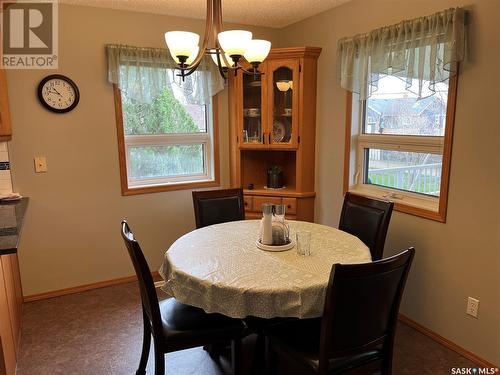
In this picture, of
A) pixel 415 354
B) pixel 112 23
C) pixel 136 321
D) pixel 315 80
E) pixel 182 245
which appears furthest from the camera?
pixel 315 80

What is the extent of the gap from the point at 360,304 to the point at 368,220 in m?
1.10

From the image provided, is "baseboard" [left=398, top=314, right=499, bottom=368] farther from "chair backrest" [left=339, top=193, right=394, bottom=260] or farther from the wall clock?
the wall clock

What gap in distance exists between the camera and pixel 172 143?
11.4 feet

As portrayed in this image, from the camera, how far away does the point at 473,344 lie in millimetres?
2242

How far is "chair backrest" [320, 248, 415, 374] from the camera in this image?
54.2 inches

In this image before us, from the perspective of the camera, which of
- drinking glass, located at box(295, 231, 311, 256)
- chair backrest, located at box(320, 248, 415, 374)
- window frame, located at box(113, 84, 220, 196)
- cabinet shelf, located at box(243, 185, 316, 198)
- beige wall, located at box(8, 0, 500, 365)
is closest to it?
chair backrest, located at box(320, 248, 415, 374)

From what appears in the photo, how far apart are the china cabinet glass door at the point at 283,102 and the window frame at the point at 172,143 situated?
0.57 m

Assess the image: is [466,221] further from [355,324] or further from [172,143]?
[172,143]

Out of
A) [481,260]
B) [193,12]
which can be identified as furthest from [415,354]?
[193,12]

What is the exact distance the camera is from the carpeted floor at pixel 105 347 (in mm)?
2207

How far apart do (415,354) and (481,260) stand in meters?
0.70

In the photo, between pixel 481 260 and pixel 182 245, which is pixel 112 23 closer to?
pixel 182 245

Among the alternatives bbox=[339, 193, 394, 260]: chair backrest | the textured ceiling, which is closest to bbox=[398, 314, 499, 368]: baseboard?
bbox=[339, 193, 394, 260]: chair backrest

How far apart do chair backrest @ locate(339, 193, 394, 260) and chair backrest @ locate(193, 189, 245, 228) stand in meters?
0.79
